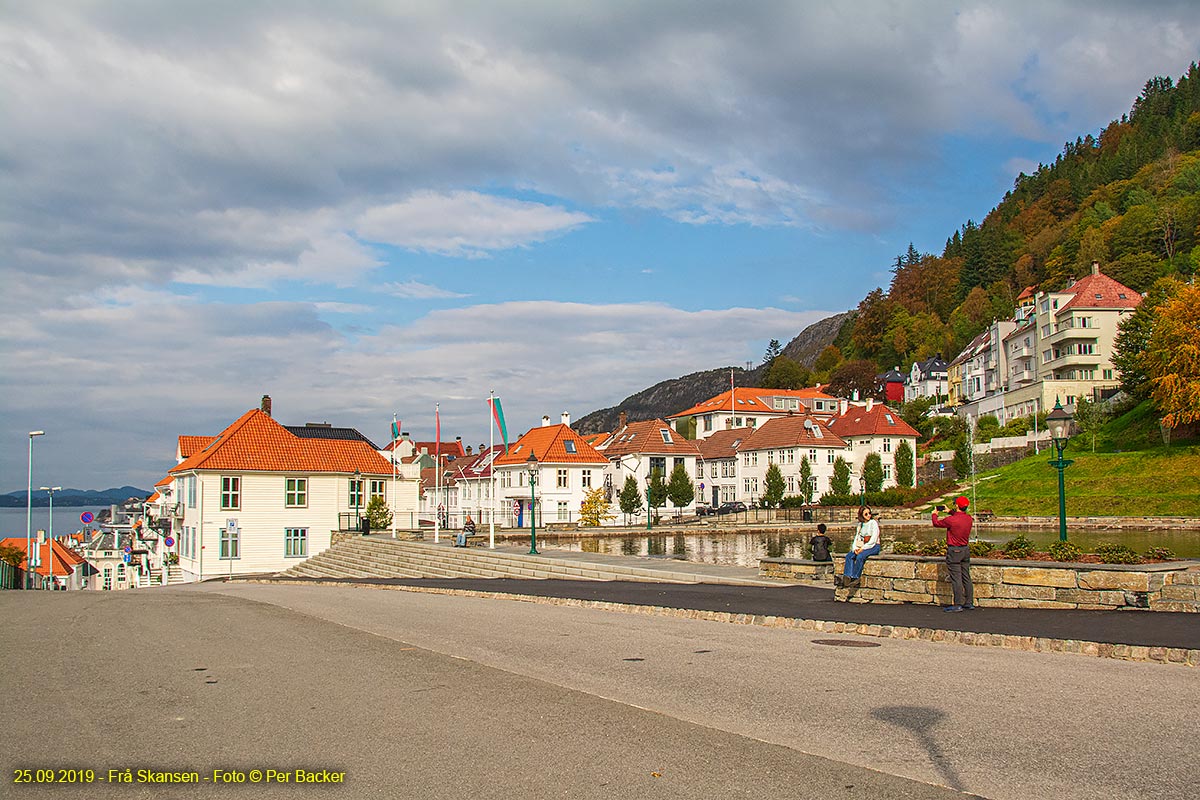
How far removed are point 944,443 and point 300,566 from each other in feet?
221

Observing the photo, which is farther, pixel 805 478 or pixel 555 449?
pixel 805 478

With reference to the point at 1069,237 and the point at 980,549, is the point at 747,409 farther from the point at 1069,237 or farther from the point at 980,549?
the point at 980,549

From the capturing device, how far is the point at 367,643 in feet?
41.4

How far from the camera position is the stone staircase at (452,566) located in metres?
23.9

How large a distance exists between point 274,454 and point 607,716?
5087cm

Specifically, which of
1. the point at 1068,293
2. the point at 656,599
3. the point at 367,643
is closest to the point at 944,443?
the point at 1068,293

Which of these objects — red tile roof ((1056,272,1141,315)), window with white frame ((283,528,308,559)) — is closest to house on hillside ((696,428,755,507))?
red tile roof ((1056,272,1141,315))

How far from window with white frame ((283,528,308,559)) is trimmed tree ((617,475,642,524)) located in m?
27.1

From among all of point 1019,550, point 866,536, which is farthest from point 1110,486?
point 866,536

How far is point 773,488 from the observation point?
78938 mm

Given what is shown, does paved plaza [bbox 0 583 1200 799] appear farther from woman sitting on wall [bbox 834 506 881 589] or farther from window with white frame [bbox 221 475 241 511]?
window with white frame [bbox 221 475 241 511]

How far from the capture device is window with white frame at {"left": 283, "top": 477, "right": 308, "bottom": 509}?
2128 inches

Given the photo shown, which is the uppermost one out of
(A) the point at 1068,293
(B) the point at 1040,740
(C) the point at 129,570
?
(A) the point at 1068,293

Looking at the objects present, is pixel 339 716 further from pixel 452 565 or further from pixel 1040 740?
pixel 452 565
